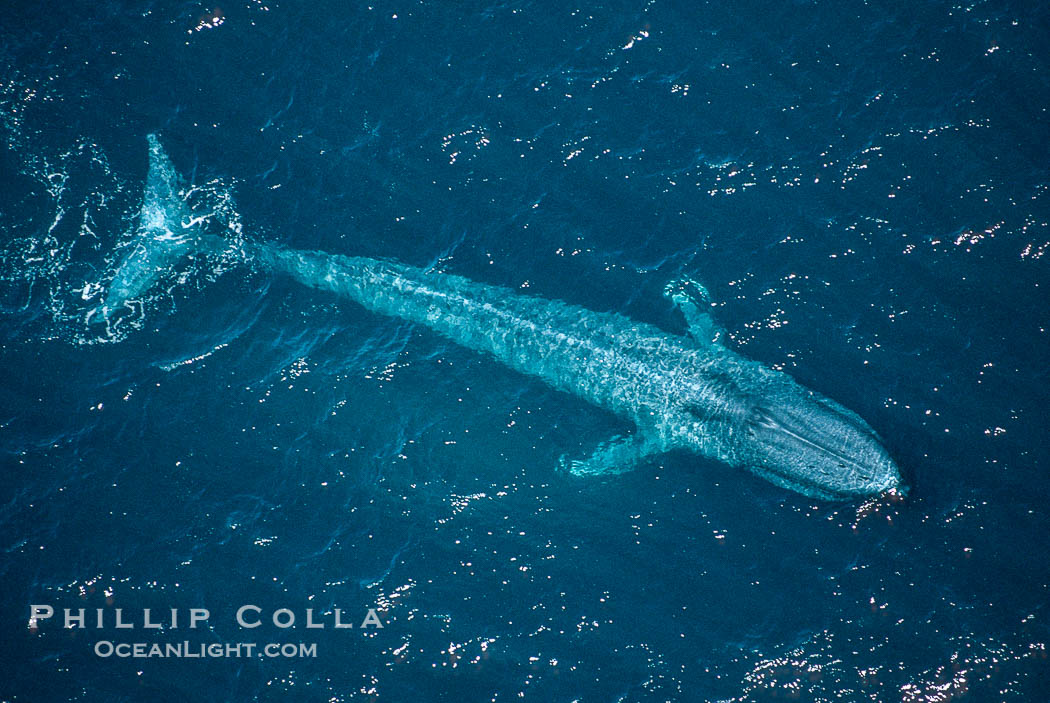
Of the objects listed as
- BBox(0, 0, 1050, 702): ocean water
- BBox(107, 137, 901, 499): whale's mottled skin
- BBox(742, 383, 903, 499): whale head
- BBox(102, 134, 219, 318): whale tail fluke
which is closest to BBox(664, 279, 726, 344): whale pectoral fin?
BBox(107, 137, 901, 499): whale's mottled skin

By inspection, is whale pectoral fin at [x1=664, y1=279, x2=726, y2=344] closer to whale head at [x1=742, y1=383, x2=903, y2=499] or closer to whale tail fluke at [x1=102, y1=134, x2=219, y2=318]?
whale head at [x1=742, y1=383, x2=903, y2=499]

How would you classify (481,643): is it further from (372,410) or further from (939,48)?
(939,48)

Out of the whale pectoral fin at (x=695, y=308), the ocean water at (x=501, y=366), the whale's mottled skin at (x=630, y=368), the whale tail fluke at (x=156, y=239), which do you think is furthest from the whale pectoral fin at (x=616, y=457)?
the whale tail fluke at (x=156, y=239)

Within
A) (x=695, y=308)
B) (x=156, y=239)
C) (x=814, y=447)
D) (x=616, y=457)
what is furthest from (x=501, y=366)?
(x=156, y=239)

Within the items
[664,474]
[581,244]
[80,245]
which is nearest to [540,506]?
[664,474]

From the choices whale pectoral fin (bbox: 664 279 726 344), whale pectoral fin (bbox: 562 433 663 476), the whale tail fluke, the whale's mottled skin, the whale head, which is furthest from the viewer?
the whale tail fluke

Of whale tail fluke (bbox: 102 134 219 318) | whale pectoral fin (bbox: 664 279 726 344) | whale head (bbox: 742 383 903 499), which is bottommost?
whale head (bbox: 742 383 903 499)
